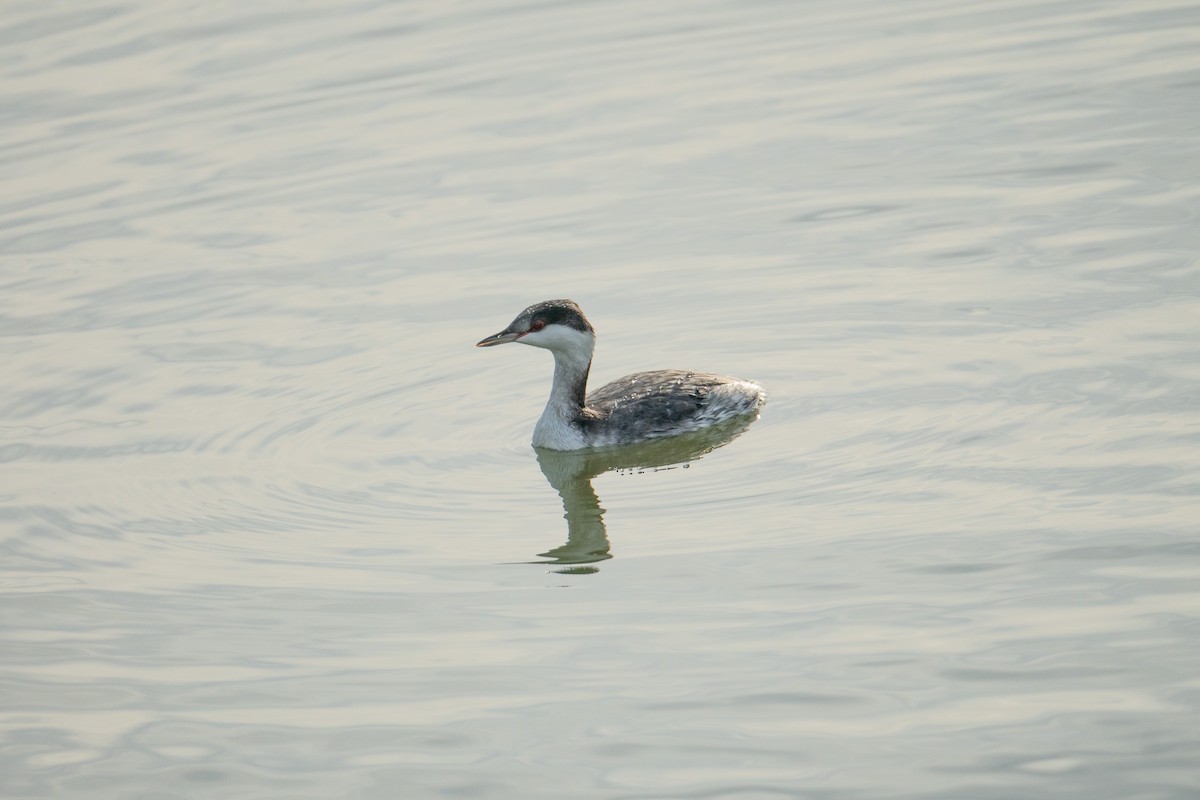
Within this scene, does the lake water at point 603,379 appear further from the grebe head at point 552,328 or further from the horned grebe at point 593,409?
the grebe head at point 552,328

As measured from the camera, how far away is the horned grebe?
39.7 ft

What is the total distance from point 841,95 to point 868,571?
34.4 ft

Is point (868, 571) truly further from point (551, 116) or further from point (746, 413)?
point (551, 116)

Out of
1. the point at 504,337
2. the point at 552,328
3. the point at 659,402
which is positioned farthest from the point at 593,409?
Answer: the point at 504,337

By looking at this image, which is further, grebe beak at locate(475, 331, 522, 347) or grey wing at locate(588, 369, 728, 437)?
grey wing at locate(588, 369, 728, 437)

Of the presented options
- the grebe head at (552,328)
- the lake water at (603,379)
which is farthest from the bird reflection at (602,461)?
the grebe head at (552,328)

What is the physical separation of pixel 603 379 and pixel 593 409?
46.5 inches

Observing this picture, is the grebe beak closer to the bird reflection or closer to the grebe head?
the grebe head

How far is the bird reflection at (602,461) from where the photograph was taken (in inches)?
426

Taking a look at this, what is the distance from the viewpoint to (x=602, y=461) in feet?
39.3

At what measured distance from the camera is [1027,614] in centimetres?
845

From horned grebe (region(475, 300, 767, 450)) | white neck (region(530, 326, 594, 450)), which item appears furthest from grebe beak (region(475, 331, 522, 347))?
white neck (region(530, 326, 594, 450))

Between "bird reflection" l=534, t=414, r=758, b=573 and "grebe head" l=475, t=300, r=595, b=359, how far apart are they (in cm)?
76

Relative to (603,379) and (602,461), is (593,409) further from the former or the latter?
(603,379)
